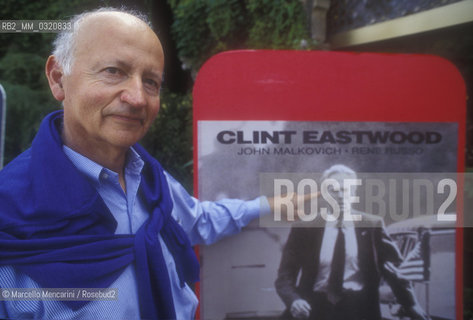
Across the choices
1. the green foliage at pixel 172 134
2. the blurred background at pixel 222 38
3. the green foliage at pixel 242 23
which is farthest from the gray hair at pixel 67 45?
the green foliage at pixel 172 134

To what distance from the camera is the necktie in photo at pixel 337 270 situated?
4.30ft

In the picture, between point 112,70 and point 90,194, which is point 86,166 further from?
point 112,70

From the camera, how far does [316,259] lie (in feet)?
4.32

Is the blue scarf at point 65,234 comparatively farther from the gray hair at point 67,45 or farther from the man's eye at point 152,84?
the man's eye at point 152,84

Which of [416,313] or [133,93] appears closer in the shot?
[133,93]

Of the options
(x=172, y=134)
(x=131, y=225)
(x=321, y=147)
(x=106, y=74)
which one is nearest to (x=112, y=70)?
(x=106, y=74)

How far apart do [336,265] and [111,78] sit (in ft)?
3.12

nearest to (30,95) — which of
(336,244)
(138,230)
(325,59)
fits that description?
(138,230)

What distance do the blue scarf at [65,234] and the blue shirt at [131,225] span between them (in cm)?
3

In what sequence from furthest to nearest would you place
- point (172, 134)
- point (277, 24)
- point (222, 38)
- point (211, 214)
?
point (172, 134), point (222, 38), point (277, 24), point (211, 214)

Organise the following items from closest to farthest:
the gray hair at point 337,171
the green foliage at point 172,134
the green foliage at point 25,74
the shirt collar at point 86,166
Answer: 1. the shirt collar at point 86,166
2. the green foliage at point 25,74
3. the gray hair at point 337,171
4. the green foliage at point 172,134

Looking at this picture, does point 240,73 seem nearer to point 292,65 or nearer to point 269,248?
point 292,65

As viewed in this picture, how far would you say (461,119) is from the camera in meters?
1.28

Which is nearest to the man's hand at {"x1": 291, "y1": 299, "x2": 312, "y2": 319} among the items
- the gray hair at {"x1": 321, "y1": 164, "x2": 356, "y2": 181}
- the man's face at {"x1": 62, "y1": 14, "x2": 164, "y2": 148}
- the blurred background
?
the gray hair at {"x1": 321, "y1": 164, "x2": 356, "y2": 181}
